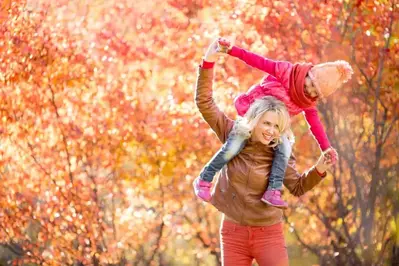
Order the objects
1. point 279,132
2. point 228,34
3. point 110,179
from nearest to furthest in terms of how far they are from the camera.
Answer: point 279,132
point 228,34
point 110,179

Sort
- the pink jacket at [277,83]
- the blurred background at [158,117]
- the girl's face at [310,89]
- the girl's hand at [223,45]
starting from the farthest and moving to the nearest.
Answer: the blurred background at [158,117]
the girl's face at [310,89]
the pink jacket at [277,83]
the girl's hand at [223,45]

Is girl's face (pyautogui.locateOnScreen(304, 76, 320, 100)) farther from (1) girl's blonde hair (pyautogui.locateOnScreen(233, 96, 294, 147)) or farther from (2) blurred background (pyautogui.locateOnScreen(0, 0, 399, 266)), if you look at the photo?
(2) blurred background (pyautogui.locateOnScreen(0, 0, 399, 266))

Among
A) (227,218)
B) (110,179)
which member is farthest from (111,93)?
(227,218)

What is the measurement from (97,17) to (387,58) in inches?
97.6

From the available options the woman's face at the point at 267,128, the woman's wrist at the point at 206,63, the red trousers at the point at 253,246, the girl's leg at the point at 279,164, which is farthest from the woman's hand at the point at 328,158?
the woman's wrist at the point at 206,63

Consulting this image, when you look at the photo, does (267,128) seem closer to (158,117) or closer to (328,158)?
(328,158)

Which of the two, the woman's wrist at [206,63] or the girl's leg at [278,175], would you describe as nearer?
the woman's wrist at [206,63]

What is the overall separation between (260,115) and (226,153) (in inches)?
10.0

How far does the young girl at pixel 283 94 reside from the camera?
4930 mm

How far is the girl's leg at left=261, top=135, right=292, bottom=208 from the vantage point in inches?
195

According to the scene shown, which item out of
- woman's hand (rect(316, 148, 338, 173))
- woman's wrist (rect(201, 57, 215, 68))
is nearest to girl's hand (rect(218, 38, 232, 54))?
woman's wrist (rect(201, 57, 215, 68))

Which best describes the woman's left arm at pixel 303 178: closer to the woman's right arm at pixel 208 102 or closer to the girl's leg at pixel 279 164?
the girl's leg at pixel 279 164

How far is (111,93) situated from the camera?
845 centimetres

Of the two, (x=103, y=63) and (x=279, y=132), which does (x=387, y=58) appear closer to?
(x=103, y=63)
